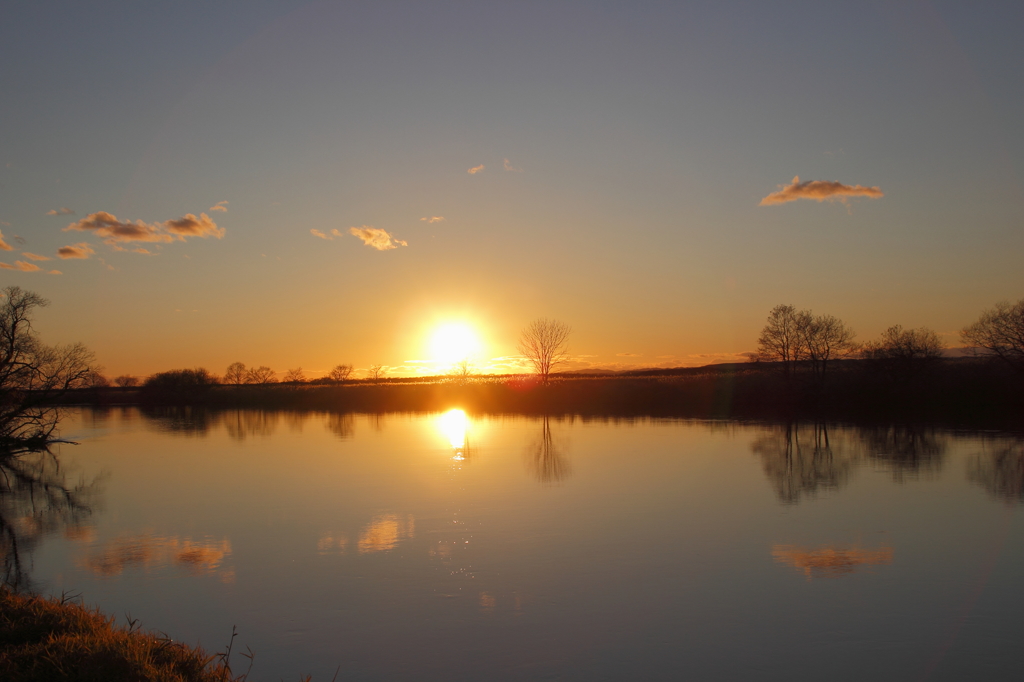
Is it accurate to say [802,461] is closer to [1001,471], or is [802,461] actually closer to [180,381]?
[1001,471]

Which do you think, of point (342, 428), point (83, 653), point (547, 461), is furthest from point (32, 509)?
point (342, 428)

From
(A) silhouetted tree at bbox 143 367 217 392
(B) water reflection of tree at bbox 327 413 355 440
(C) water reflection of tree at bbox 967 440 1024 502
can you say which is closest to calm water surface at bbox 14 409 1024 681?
(C) water reflection of tree at bbox 967 440 1024 502

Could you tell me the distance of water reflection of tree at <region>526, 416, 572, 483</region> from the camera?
13423 mm

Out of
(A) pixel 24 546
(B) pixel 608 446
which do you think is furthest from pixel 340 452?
(A) pixel 24 546

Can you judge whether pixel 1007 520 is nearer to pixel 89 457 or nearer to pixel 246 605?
pixel 246 605

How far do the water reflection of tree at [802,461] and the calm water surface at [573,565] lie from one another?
5.3 inches

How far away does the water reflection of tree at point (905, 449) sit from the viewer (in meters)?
14.0

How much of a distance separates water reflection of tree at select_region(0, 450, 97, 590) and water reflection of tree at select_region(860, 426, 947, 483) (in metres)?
14.1

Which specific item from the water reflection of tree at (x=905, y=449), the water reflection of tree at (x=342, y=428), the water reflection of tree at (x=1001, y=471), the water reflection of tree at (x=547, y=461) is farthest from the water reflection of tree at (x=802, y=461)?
the water reflection of tree at (x=342, y=428)

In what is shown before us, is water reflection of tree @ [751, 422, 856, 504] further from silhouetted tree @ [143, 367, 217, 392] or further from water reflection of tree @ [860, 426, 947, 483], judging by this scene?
silhouetted tree @ [143, 367, 217, 392]

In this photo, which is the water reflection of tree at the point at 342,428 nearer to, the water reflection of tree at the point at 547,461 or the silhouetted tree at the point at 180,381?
the water reflection of tree at the point at 547,461

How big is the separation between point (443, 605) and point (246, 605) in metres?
1.89

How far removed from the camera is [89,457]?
19719 millimetres

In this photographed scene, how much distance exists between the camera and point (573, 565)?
7387 mm
